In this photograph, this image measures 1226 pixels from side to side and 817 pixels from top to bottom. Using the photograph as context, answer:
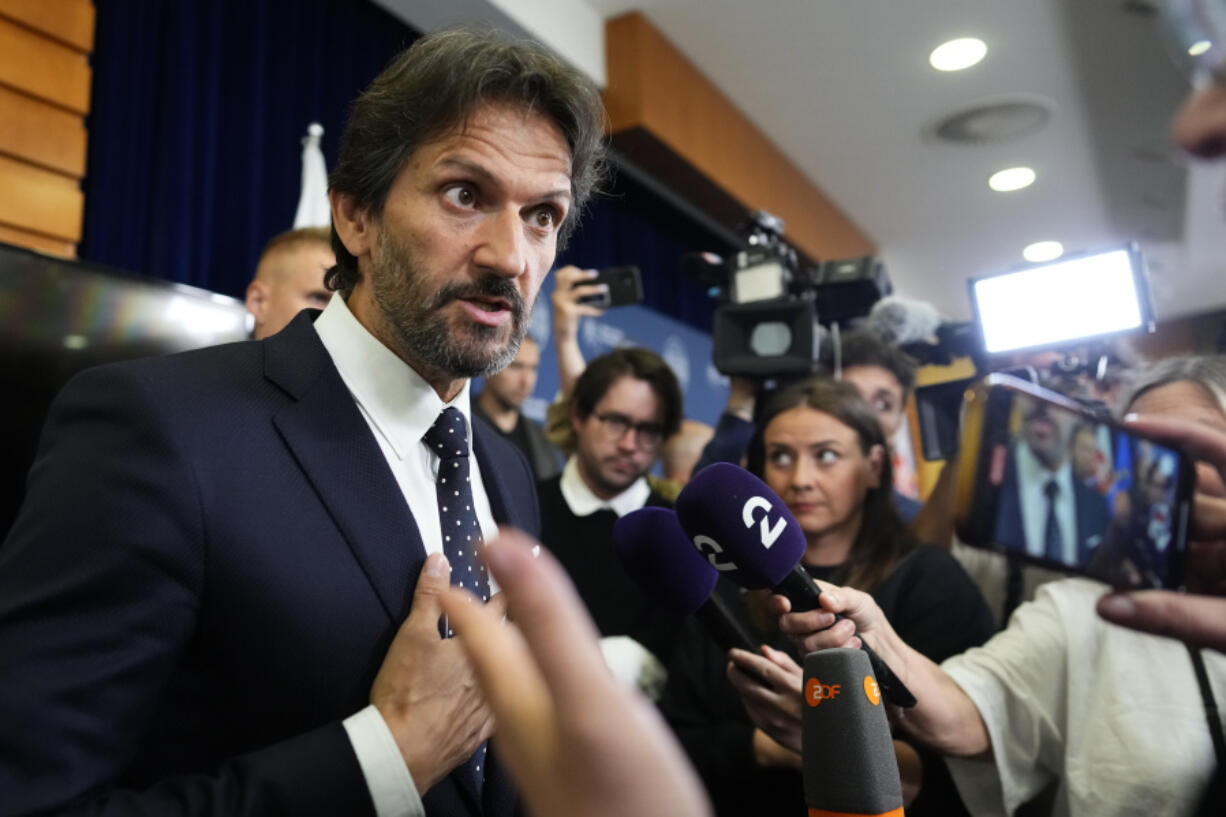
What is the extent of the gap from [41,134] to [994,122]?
153 inches

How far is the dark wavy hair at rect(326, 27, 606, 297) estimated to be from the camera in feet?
3.52

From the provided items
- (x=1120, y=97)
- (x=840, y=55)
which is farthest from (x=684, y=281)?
(x=1120, y=97)

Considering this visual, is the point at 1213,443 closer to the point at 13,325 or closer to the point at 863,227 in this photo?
the point at 13,325

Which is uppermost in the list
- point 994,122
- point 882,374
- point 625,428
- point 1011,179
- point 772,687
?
point 994,122

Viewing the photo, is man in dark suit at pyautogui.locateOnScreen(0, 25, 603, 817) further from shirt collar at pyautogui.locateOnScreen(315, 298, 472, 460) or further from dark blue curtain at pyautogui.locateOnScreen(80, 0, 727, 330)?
dark blue curtain at pyautogui.locateOnScreen(80, 0, 727, 330)

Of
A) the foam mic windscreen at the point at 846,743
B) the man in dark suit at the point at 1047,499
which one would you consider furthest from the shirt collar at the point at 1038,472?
the foam mic windscreen at the point at 846,743

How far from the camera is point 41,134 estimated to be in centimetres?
200

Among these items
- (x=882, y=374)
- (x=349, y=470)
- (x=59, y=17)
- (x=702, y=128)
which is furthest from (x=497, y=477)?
(x=702, y=128)

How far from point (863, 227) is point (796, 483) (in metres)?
4.51

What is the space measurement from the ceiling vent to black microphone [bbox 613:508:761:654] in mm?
3832

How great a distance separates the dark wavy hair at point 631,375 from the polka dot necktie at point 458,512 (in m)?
1.05

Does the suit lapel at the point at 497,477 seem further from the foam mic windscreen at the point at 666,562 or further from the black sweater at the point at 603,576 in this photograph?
the black sweater at the point at 603,576

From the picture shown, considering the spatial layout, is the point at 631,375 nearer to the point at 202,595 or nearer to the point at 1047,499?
the point at 202,595

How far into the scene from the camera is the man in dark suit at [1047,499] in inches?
23.4
